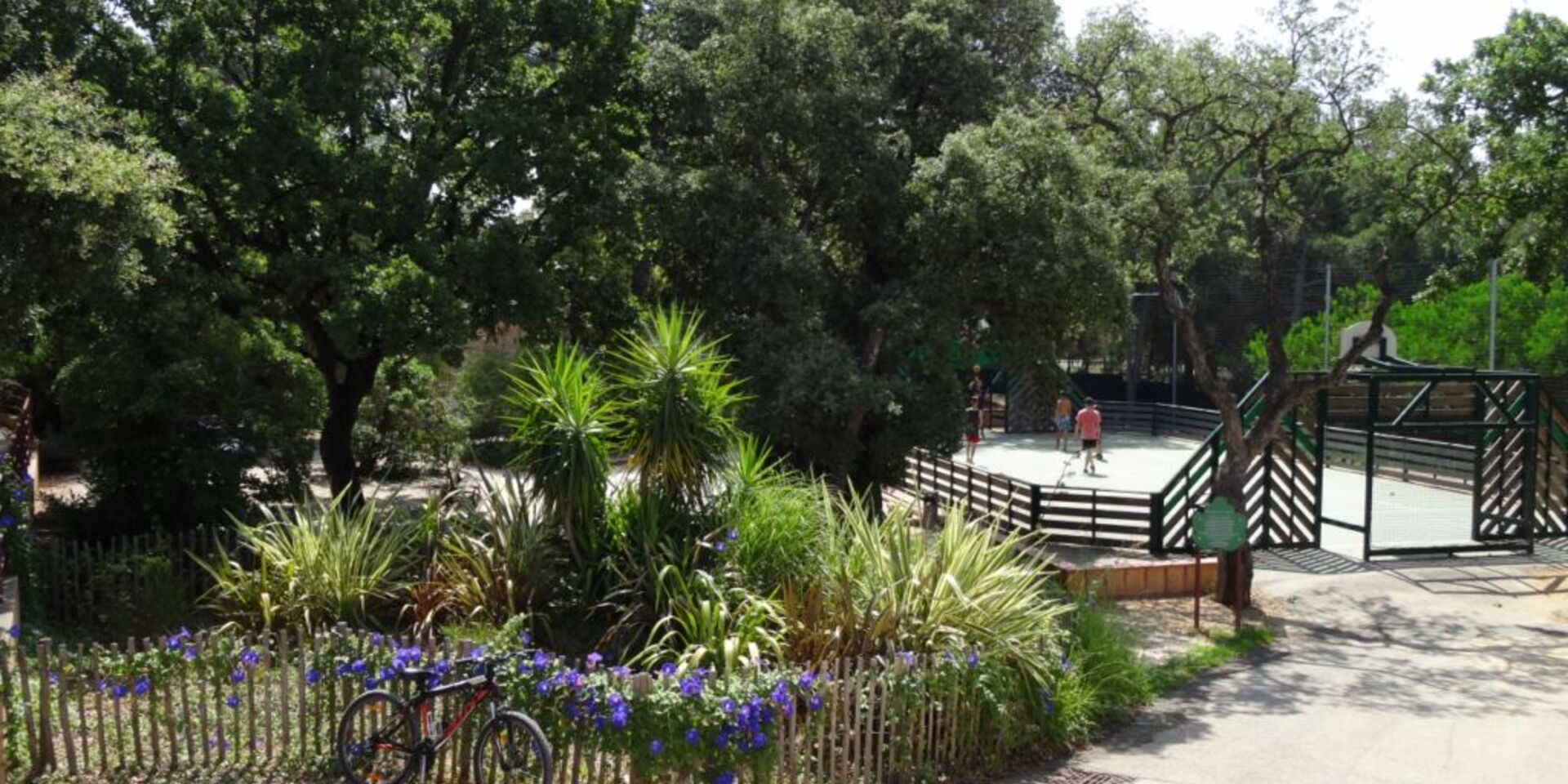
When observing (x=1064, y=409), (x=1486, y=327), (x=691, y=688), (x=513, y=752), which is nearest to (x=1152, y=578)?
(x=691, y=688)

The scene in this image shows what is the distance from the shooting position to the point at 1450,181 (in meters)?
15.0

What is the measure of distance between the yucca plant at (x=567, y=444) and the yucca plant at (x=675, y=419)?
262 mm

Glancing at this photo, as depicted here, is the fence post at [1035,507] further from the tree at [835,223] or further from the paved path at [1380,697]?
the paved path at [1380,697]

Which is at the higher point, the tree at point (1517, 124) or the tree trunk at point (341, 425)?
the tree at point (1517, 124)

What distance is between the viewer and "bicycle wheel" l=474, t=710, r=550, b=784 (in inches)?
289

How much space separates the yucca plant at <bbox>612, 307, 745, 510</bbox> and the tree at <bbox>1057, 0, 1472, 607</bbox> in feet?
22.3

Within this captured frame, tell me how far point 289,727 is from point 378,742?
36.7 inches

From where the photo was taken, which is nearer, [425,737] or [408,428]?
Answer: [425,737]

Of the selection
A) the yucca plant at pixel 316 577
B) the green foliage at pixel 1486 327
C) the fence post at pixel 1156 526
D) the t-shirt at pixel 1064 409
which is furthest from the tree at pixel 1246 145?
the t-shirt at pixel 1064 409

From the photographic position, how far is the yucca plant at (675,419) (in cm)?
1080

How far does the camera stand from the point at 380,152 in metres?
16.1

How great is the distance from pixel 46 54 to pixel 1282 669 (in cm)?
1401

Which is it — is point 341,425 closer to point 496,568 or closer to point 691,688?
point 496,568

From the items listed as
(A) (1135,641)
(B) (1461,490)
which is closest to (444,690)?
(A) (1135,641)
